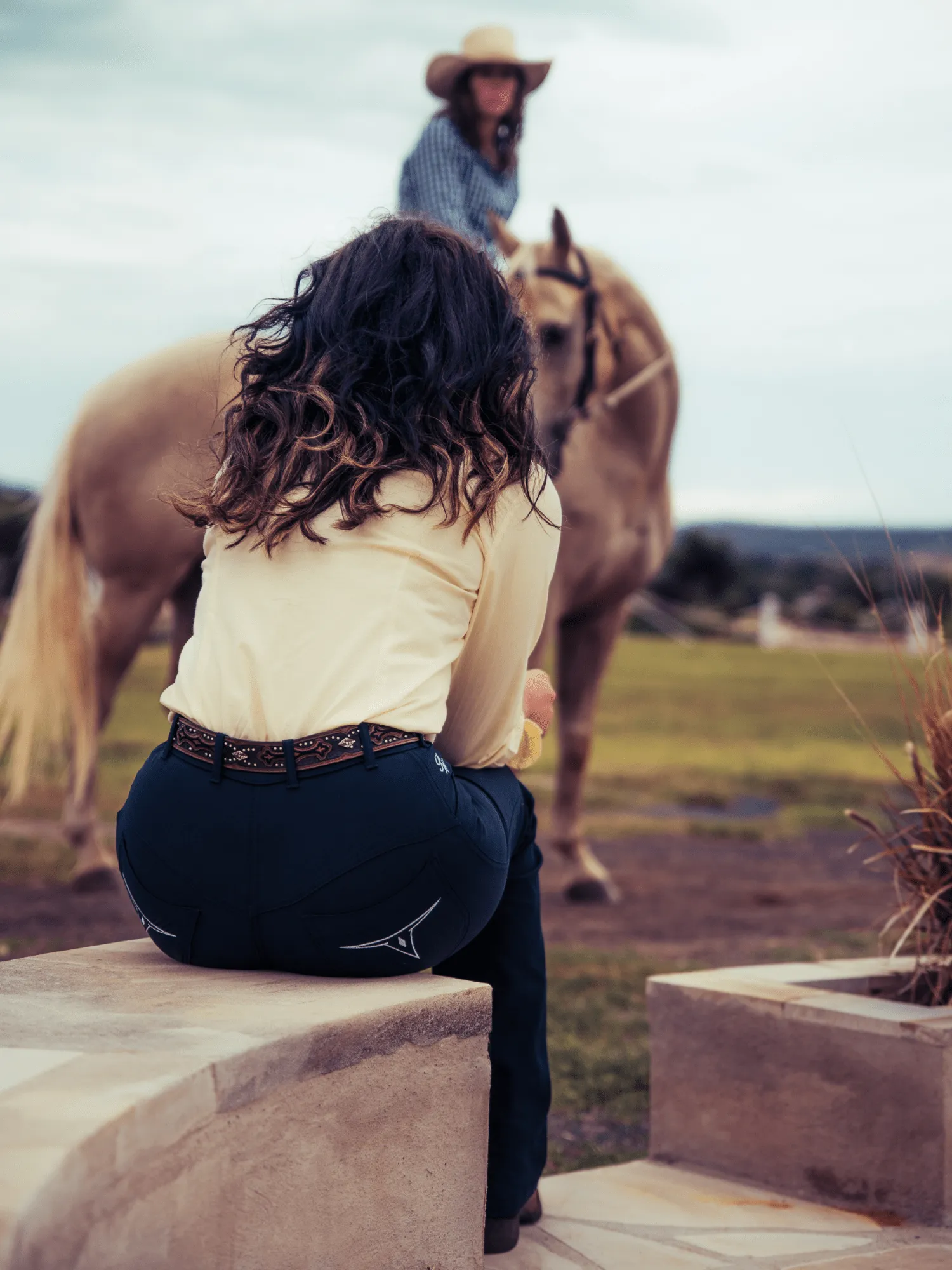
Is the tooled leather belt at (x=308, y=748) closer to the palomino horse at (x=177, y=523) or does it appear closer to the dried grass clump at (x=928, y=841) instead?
the dried grass clump at (x=928, y=841)

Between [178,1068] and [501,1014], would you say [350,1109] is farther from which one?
[501,1014]

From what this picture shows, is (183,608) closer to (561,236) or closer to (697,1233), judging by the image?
(561,236)

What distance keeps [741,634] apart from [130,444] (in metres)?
17.8

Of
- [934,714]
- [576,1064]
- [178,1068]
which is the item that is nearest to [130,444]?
[576,1064]

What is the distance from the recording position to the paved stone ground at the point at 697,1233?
7.17 feet

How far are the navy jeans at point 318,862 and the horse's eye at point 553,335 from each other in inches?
129

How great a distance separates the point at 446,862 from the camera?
6.01 ft

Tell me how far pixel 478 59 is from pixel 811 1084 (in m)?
3.82

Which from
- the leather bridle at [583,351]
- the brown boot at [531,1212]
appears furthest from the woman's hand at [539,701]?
the leather bridle at [583,351]

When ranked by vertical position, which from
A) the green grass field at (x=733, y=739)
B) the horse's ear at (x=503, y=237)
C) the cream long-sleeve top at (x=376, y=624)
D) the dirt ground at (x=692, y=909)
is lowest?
the green grass field at (x=733, y=739)

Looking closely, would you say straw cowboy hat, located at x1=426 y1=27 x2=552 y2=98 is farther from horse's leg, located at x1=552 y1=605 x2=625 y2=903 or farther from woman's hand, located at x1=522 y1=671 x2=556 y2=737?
woman's hand, located at x1=522 y1=671 x2=556 y2=737

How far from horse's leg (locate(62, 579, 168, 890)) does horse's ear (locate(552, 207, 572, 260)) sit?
1.88 meters

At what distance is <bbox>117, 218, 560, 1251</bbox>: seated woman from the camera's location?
5.94 ft

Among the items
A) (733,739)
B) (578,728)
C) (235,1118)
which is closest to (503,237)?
(578,728)
